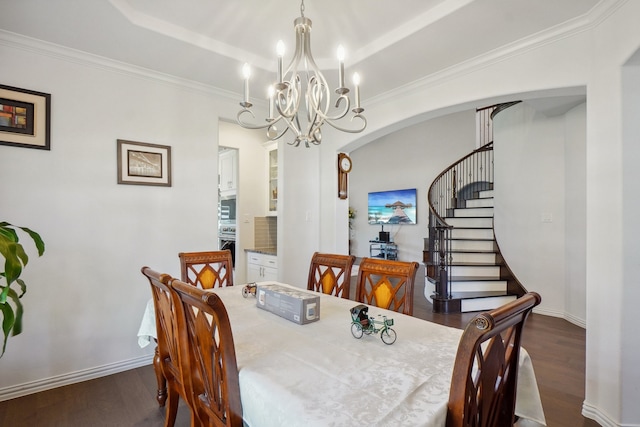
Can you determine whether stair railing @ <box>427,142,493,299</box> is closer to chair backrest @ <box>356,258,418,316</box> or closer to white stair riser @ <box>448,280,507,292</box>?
white stair riser @ <box>448,280,507,292</box>

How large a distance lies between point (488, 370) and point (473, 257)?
15.1 ft

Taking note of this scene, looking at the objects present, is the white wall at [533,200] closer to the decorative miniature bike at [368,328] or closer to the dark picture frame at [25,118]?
the decorative miniature bike at [368,328]

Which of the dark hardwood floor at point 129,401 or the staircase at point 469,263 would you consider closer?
the dark hardwood floor at point 129,401

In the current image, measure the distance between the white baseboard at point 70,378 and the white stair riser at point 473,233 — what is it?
4899 mm

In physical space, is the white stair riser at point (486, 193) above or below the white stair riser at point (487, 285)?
above

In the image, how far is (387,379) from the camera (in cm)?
101

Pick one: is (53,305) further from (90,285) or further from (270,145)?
(270,145)

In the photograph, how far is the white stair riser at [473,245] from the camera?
5.06m

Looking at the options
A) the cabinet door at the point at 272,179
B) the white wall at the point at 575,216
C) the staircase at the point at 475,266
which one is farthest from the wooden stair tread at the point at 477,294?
the cabinet door at the point at 272,179

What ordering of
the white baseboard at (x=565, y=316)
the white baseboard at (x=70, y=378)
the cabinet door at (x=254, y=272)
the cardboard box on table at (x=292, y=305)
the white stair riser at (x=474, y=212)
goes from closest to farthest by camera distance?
the cardboard box on table at (x=292, y=305) < the white baseboard at (x=70, y=378) < the white baseboard at (x=565, y=316) < the cabinet door at (x=254, y=272) < the white stair riser at (x=474, y=212)

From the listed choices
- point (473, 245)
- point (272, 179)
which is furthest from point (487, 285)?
point (272, 179)

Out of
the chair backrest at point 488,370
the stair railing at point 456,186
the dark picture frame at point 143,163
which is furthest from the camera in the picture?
the stair railing at point 456,186

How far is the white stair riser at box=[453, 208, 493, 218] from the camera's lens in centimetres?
559

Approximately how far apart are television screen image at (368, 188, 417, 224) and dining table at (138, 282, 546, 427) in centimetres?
683
